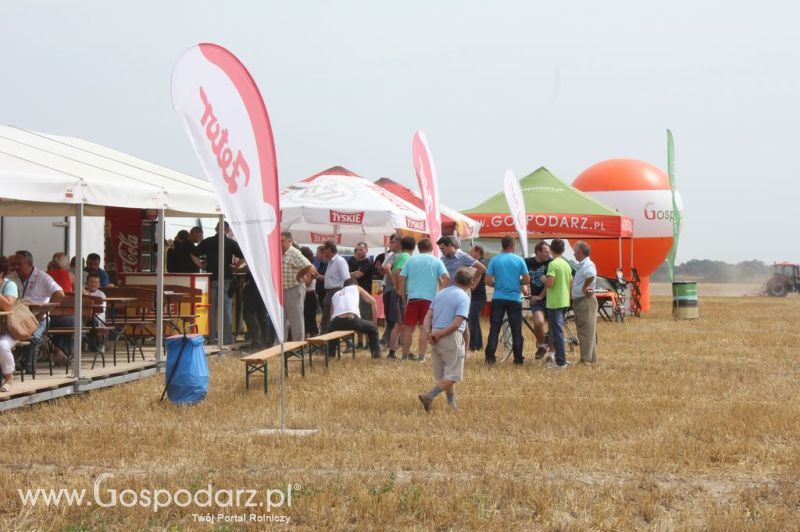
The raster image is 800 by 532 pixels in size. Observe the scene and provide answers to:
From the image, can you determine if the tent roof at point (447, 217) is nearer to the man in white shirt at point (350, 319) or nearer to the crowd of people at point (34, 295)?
the man in white shirt at point (350, 319)

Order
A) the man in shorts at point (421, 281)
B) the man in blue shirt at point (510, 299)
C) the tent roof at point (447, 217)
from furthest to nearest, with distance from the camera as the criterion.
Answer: the tent roof at point (447, 217), the man in blue shirt at point (510, 299), the man in shorts at point (421, 281)

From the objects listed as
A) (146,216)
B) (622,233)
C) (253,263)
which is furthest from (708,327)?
(253,263)

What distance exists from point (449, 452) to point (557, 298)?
20.3 ft

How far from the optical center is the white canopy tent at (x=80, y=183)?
31.8 ft

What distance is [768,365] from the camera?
1424 cm

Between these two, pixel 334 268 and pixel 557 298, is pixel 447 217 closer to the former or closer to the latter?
pixel 334 268

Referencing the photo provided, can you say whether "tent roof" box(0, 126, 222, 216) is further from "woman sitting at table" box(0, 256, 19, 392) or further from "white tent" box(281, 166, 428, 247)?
"white tent" box(281, 166, 428, 247)

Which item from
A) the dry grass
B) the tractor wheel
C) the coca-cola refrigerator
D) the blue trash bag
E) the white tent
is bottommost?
the dry grass

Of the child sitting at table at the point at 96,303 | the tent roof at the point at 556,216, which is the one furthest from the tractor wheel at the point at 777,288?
the child sitting at table at the point at 96,303

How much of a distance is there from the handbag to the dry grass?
693 mm

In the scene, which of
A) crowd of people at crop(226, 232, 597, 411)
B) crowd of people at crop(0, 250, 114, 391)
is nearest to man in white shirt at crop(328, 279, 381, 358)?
crowd of people at crop(226, 232, 597, 411)

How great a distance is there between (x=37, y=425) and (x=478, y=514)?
4.39 metres

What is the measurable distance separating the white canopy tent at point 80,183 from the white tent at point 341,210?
3096 mm

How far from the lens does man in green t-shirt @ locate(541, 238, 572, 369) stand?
13.6 meters
